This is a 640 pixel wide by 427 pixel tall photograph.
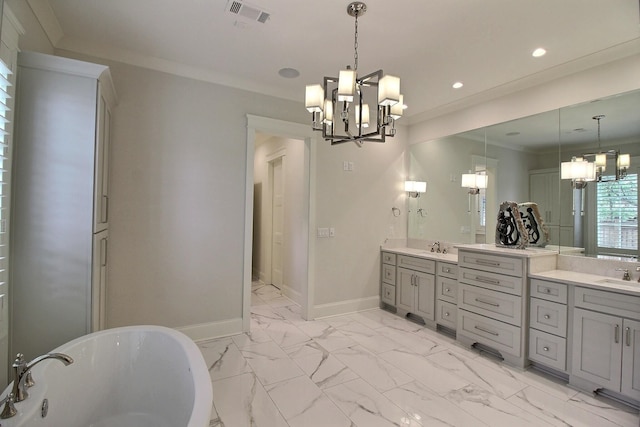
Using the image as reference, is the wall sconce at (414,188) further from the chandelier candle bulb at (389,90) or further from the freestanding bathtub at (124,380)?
the freestanding bathtub at (124,380)

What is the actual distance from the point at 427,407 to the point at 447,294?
160 centimetres

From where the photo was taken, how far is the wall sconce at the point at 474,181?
3721 millimetres

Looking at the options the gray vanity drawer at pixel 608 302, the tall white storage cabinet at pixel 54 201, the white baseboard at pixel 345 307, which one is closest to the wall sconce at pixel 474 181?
the gray vanity drawer at pixel 608 302

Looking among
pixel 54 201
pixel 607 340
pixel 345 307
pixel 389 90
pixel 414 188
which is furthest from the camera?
pixel 414 188

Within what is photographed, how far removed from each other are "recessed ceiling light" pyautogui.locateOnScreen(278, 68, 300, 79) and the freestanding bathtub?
2617 millimetres

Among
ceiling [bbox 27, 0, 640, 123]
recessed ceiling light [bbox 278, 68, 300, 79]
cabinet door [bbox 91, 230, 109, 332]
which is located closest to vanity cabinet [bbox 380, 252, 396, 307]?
ceiling [bbox 27, 0, 640, 123]

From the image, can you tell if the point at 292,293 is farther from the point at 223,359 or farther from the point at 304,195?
the point at 223,359

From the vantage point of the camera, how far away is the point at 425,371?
106 inches

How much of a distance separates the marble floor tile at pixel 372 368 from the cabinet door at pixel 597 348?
1337 mm

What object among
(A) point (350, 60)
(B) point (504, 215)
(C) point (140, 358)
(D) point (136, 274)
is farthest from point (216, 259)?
(B) point (504, 215)

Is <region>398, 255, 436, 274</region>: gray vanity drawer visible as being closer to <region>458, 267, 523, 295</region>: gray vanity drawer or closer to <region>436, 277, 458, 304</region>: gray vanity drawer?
<region>436, 277, 458, 304</region>: gray vanity drawer

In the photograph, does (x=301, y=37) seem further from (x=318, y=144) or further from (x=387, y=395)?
(x=387, y=395)

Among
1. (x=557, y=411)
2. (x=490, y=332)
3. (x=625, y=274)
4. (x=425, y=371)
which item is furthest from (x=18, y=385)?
(x=625, y=274)

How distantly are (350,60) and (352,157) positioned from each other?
4.83 feet
